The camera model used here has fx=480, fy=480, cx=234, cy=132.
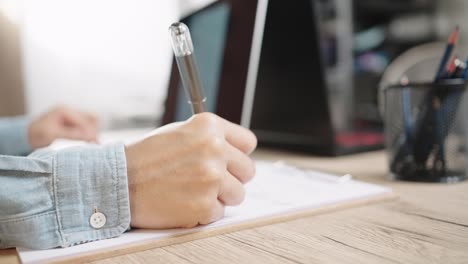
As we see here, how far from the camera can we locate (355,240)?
0.39 metres

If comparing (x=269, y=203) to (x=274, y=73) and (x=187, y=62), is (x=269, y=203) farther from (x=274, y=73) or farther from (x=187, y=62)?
(x=274, y=73)

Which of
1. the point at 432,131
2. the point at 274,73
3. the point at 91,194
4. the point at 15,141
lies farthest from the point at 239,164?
the point at 15,141

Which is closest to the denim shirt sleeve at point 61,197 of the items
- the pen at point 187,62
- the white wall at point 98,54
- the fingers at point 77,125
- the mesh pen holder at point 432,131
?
the pen at point 187,62

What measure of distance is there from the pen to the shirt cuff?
130 mm

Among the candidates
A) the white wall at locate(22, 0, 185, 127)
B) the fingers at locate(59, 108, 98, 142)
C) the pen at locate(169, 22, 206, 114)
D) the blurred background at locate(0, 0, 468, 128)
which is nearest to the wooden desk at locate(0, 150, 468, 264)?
the pen at locate(169, 22, 206, 114)

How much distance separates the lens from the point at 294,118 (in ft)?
2.93

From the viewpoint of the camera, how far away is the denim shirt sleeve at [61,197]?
0.38 m

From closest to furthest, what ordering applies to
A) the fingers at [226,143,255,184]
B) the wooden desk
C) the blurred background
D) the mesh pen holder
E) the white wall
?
the wooden desk < the fingers at [226,143,255,184] < the mesh pen holder < the blurred background < the white wall

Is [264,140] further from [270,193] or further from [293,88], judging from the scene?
[270,193]

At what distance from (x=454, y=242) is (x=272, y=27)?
1.88ft

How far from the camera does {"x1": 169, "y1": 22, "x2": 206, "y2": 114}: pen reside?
488 mm

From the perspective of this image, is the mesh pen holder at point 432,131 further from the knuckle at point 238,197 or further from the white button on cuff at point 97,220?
the white button on cuff at point 97,220

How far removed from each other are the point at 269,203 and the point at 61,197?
7.9 inches

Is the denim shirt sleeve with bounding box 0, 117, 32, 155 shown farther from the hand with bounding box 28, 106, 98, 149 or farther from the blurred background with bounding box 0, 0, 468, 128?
the blurred background with bounding box 0, 0, 468, 128
